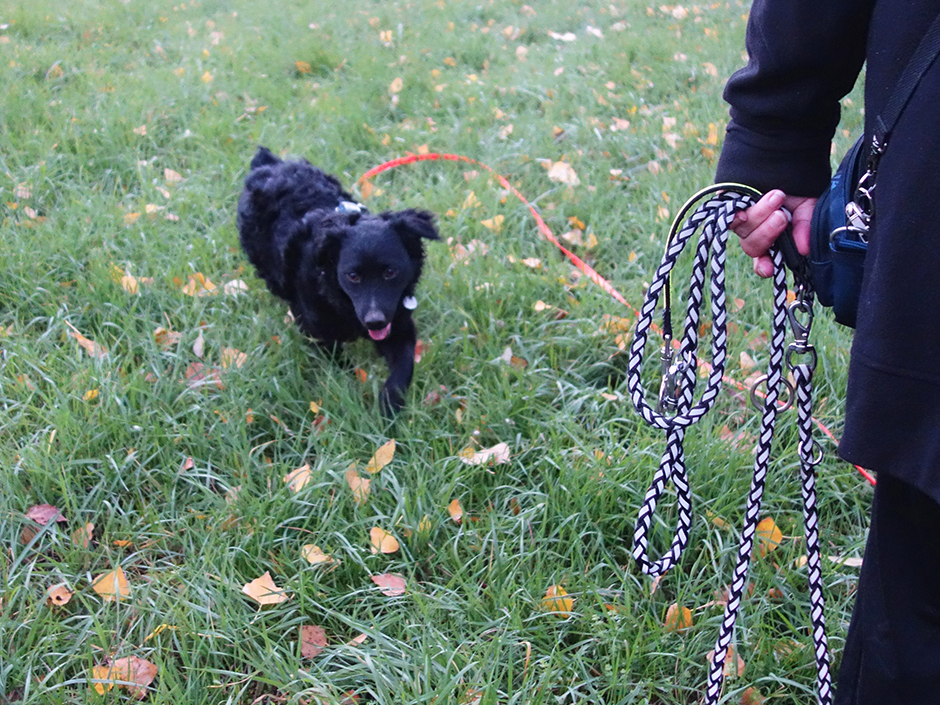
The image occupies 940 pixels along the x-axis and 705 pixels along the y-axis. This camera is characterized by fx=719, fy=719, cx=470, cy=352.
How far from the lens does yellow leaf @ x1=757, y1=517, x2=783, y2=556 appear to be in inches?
75.8

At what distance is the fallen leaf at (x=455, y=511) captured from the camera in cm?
205

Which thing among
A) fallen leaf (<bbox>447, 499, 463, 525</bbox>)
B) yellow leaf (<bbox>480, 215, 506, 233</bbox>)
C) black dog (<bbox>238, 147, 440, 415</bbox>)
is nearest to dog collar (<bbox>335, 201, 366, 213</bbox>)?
black dog (<bbox>238, 147, 440, 415</bbox>)

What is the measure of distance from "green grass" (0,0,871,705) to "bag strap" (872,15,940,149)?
3.98 feet

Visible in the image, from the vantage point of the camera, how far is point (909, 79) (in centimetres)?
93

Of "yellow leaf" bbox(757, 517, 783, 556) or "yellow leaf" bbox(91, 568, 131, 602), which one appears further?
"yellow leaf" bbox(757, 517, 783, 556)

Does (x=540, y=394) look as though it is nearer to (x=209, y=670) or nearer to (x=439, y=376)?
(x=439, y=376)

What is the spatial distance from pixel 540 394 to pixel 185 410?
120 cm

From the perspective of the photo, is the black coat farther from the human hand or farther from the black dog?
the black dog

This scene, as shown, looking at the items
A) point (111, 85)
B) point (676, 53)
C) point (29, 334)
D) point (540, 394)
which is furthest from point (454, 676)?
point (676, 53)

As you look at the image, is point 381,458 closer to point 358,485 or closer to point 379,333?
point 358,485

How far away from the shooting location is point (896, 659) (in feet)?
3.95

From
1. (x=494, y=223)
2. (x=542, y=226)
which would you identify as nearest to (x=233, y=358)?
(x=494, y=223)

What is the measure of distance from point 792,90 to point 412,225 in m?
1.62

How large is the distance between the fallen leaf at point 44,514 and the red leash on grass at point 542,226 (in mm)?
2057
